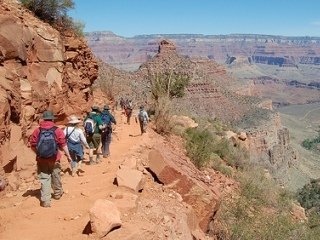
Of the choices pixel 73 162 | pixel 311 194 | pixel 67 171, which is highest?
pixel 73 162

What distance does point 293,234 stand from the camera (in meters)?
10.2

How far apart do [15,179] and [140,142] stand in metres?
4.89

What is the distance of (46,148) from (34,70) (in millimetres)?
3896

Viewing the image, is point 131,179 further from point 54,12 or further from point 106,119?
point 54,12

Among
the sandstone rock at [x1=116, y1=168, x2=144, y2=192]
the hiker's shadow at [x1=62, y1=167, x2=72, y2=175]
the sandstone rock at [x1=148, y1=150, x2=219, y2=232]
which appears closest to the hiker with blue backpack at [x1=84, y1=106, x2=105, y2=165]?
the hiker's shadow at [x1=62, y1=167, x2=72, y2=175]

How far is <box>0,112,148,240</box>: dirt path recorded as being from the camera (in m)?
6.43

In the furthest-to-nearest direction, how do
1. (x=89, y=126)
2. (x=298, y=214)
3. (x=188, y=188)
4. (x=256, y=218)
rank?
(x=298, y=214) → (x=89, y=126) → (x=256, y=218) → (x=188, y=188)

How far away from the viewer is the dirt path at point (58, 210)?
6.43 m

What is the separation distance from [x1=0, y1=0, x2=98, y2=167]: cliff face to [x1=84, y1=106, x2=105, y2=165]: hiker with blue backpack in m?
1.01

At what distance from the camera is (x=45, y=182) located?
24.3ft

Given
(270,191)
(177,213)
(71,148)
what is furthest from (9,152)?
(270,191)

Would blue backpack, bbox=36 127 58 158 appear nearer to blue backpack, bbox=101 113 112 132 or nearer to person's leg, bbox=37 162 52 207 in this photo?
person's leg, bbox=37 162 52 207

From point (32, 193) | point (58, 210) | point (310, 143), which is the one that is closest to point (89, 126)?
point (32, 193)

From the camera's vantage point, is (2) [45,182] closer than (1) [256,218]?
Yes
